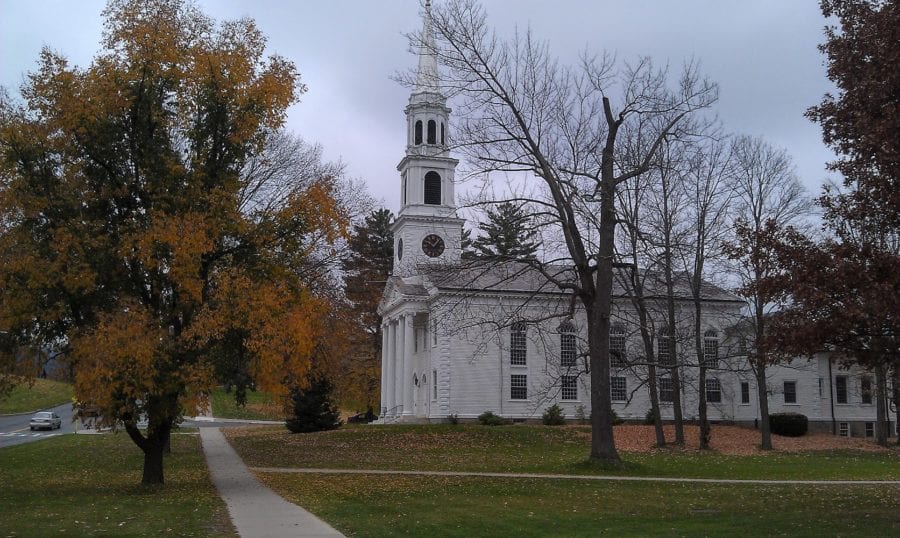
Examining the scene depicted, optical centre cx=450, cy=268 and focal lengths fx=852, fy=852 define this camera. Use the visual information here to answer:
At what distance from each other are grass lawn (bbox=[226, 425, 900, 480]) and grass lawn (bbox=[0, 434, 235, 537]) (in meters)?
4.52

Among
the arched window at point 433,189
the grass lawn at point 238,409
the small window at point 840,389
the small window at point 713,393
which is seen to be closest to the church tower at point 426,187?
the arched window at point 433,189

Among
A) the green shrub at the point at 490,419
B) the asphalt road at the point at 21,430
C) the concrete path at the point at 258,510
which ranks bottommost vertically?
the asphalt road at the point at 21,430

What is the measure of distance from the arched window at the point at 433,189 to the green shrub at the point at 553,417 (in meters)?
14.6

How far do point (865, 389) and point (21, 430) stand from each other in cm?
5186

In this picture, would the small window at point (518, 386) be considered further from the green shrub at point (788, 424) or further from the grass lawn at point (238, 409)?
the grass lawn at point (238, 409)

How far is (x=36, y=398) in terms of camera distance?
272 feet

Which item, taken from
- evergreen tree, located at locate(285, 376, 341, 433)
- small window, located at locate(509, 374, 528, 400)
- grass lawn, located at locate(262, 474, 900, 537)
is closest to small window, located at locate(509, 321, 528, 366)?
small window, located at locate(509, 374, 528, 400)

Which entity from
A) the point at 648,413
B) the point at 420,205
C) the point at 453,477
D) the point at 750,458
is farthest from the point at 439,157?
the point at 453,477

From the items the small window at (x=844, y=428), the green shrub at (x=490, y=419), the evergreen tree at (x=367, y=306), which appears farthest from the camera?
the evergreen tree at (x=367, y=306)

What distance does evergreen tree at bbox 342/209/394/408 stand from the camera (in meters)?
64.8

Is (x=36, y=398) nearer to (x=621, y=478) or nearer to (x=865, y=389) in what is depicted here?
(x=865, y=389)

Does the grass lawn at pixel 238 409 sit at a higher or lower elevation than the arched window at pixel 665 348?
lower

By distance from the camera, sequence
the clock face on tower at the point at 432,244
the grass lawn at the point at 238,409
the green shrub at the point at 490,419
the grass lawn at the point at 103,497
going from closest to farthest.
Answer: the grass lawn at the point at 103,497 < the green shrub at the point at 490,419 < the clock face on tower at the point at 432,244 < the grass lawn at the point at 238,409

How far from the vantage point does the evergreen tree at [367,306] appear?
212 feet
